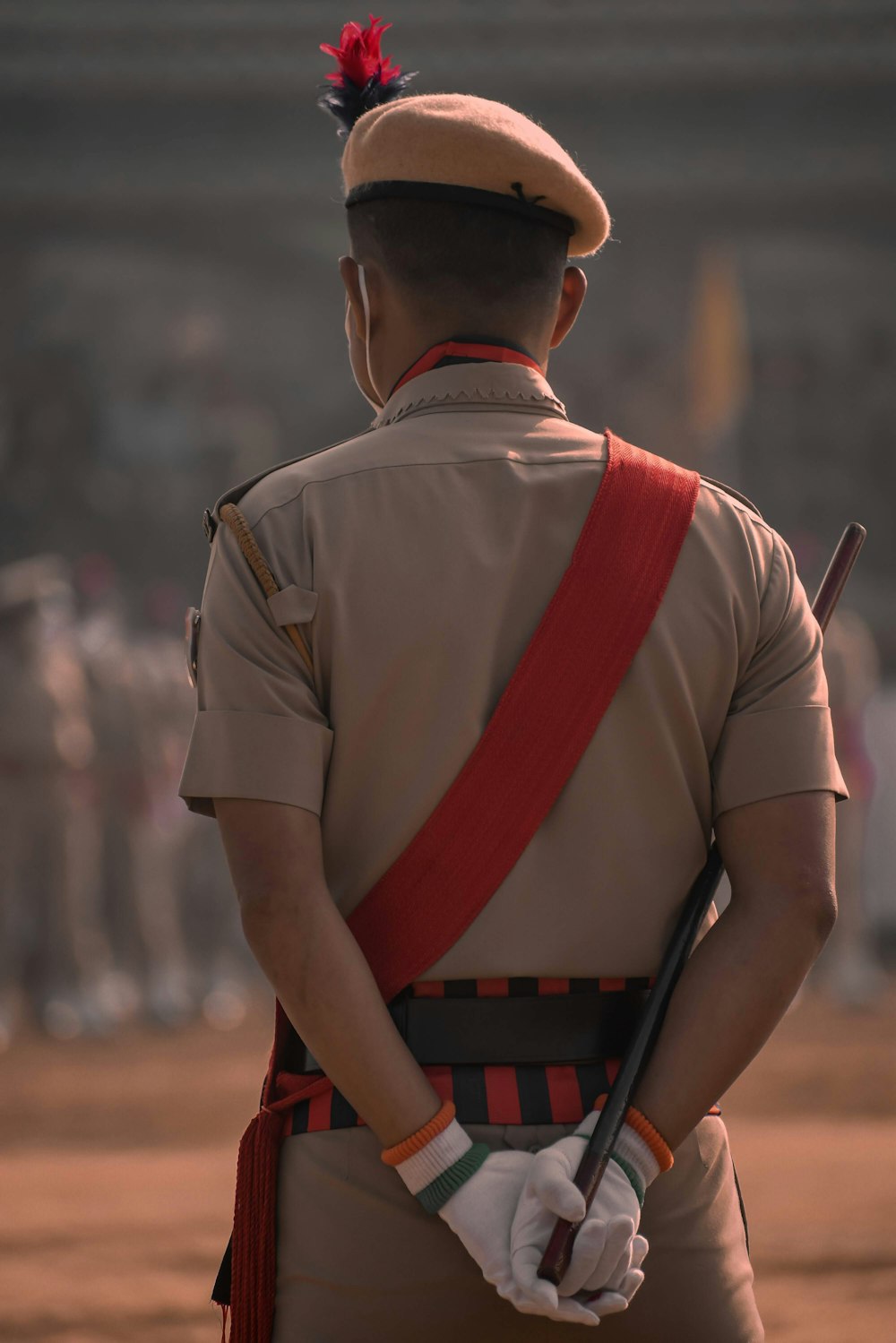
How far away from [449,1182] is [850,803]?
8581mm

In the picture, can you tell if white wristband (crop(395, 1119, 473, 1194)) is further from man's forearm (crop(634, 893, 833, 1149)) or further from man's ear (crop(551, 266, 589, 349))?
man's ear (crop(551, 266, 589, 349))

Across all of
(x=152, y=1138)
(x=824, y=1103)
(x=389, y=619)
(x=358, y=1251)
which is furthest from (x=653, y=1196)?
(x=824, y=1103)

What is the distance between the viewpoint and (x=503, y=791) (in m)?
1.46

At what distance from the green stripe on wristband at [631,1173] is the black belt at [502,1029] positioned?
0.09 metres

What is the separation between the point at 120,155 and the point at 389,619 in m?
14.4

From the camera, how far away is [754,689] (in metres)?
1.56

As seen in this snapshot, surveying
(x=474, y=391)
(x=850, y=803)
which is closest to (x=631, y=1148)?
(x=474, y=391)

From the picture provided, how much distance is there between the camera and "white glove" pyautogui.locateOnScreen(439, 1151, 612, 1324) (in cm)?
135

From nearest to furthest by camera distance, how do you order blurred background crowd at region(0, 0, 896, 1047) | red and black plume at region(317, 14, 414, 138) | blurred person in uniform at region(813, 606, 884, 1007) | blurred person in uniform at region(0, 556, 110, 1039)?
red and black plume at region(317, 14, 414, 138), blurred person in uniform at region(0, 556, 110, 1039), blurred person in uniform at region(813, 606, 884, 1007), blurred background crowd at region(0, 0, 896, 1047)

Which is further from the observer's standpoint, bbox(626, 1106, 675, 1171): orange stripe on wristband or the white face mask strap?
the white face mask strap

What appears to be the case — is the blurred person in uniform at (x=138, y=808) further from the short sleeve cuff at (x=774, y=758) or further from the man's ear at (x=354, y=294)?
the short sleeve cuff at (x=774, y=758)

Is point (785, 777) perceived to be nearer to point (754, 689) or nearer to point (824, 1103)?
point (754, 689)

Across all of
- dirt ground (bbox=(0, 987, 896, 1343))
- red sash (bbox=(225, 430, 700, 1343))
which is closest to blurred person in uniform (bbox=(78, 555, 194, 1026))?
dirt ground (bbox=(0, 987, 896, 1343))

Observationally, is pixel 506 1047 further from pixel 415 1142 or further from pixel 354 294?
pixel 354 294
